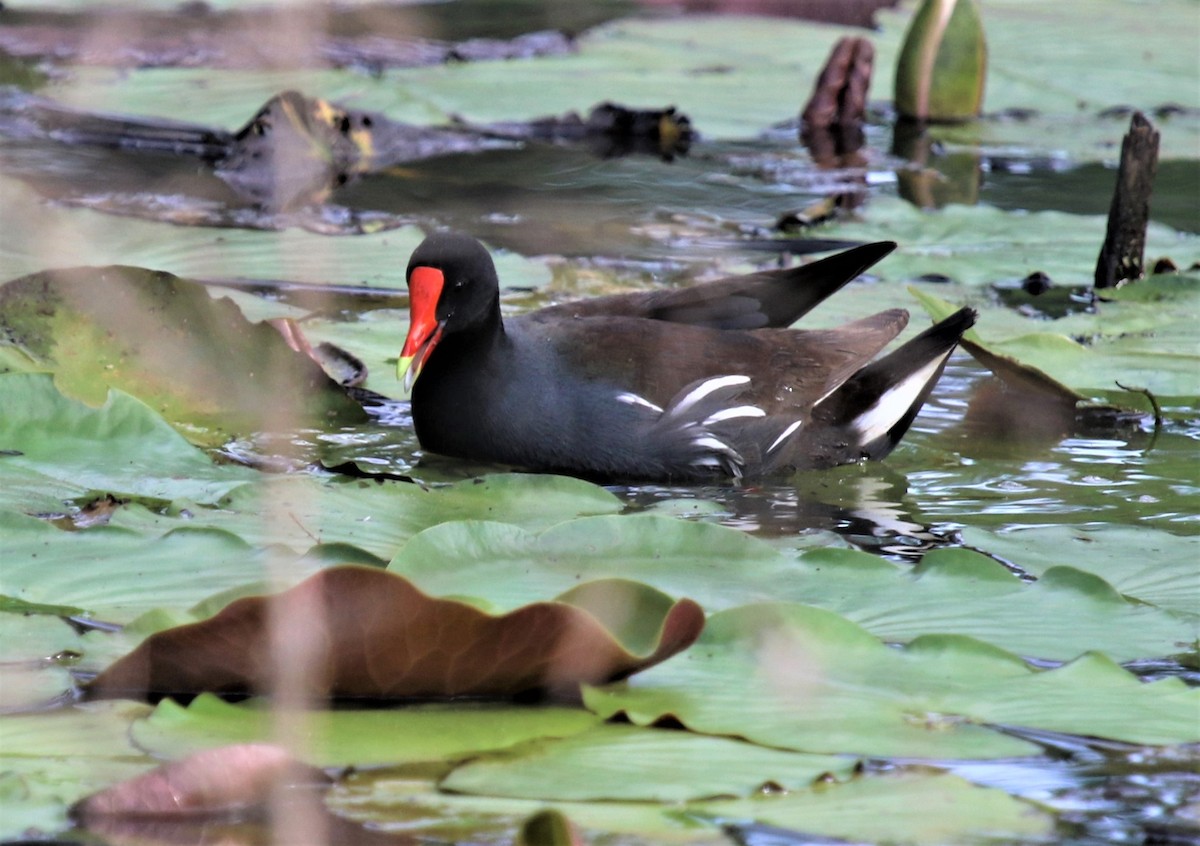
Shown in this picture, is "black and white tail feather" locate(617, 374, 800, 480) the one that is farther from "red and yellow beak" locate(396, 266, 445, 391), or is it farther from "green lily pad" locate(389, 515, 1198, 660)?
"green lily pad" locate(389, 515, 1198, 660)

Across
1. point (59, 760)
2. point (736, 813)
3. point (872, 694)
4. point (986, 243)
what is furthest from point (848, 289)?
point (59, 760)

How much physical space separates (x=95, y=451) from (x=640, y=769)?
136cm

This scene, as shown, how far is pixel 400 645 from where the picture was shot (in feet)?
5.82

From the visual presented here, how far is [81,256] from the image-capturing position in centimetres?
387

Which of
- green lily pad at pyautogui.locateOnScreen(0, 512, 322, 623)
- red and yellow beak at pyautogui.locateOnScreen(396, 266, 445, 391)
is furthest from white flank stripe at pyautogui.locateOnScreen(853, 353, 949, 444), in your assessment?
green lily pad at pyautogui.locateOnScreen(0, 512, 322, 623)

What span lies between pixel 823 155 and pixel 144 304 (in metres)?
3.67

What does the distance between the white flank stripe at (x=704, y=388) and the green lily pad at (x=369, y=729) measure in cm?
148

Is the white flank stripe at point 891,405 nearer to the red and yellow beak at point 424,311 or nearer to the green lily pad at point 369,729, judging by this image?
the red and yellow beak at point 424,311

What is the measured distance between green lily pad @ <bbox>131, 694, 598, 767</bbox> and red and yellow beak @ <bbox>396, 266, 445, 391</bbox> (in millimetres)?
1331

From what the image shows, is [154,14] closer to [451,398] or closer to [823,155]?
[823,155]

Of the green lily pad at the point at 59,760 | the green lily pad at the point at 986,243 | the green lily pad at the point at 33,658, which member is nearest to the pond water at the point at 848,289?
the green lily pad at the point at 986,243

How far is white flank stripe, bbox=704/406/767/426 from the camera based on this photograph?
10.9 ft

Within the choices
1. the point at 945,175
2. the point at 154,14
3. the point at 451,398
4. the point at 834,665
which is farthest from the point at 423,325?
the point at 154,14

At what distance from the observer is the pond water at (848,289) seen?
2.12m
